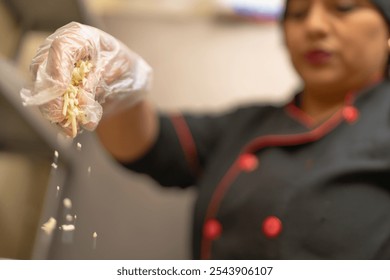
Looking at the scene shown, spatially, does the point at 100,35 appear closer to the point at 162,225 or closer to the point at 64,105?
the point at 64,105

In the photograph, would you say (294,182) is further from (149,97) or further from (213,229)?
(149,97)

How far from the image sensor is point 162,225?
813mm

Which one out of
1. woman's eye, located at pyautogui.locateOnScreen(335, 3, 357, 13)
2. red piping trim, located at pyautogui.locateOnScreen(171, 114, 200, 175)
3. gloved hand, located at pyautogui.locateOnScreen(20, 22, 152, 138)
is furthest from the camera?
red piping trim, located at pyautogui.locateOnScreen(171, 114, 200, 175)

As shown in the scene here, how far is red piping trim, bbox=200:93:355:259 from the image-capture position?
0.58m

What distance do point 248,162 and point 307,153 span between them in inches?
2.6

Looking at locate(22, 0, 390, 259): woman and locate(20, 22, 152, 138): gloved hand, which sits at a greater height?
locate(20, 22, 152, 138): gloved hand

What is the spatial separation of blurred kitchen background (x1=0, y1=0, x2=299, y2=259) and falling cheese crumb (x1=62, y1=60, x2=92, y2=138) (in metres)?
0.05

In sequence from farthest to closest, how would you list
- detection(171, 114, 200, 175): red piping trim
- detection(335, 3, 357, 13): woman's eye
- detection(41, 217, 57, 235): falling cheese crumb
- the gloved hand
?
Result: detection(171, 114, 200, 175): red piping trim
detection(335, 3, 357, 13): woman's eye
detection(41, 217, 57, 235): falling cheese crumb
the gloved hand

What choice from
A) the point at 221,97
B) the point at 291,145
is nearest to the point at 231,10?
the point at 221,97

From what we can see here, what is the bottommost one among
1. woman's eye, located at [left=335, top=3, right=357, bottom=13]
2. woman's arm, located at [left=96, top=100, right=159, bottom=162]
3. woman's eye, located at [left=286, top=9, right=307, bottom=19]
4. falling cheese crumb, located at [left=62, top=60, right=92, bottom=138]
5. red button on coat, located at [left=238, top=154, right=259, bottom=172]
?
red button on coat, located at [left=238, top=154, right=259, bottom=172]

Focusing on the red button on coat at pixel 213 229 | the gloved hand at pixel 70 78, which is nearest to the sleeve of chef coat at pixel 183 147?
the red button on coat at pixel 213 229

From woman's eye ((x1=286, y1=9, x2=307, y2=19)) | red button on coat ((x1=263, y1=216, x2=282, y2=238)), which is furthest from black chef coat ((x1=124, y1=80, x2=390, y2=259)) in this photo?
woman's eye ((x1=286, y1=9, x2=307, y2=19))

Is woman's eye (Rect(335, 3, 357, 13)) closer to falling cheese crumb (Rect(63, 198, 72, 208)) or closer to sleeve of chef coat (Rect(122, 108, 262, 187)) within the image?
sleeve of chef coat (Rect(122, 108, 262, 187))
